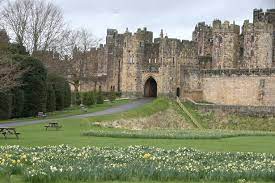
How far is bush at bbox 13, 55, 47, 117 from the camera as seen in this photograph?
5003 centimetres

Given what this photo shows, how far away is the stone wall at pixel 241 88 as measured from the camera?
6744 centimetres

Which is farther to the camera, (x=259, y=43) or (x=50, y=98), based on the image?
(x=259, y=43)

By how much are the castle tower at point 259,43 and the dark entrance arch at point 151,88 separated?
1281cm

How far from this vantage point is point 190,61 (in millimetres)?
76438

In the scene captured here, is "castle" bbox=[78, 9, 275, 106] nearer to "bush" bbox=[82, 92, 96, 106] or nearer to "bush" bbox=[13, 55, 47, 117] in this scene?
"bush" bbox=[82, 92, 96, 106]

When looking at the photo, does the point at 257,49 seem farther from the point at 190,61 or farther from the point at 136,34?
the point at 136,34

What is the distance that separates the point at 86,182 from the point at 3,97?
3099 centimetres

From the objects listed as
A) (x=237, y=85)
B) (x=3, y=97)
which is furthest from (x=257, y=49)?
(x=3, y=97)

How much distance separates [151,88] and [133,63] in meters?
5.20

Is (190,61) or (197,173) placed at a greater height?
(190,61)

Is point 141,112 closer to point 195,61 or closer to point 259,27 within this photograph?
point 195,61

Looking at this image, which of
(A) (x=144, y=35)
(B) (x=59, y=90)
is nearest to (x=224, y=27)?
(A) (x=144, y=35)

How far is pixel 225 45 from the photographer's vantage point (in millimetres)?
Answer: 76875

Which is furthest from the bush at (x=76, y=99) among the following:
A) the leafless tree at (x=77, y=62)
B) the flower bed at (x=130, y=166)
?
the flower bed at (x=130, y=166)
